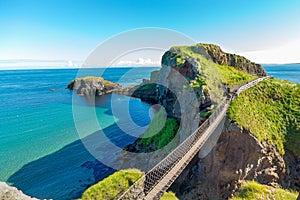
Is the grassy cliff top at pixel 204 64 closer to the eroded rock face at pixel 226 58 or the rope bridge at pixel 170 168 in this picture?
the eroded rock face at pixel 226 58

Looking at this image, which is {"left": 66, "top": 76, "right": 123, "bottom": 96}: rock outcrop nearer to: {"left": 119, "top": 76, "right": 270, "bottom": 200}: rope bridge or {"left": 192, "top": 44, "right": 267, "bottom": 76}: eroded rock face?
{"left": 192, "top": 44, "right": 267, "bottom": 76}: eroded rock face

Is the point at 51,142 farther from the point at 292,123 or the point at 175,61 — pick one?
the point at 292,123

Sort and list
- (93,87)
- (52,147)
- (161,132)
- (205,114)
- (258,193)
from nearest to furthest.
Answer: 1. (258,193)
2. (205,114)
3. (161,132)
4. (52,147)
5. (93,87)

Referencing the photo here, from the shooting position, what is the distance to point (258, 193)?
439 inches

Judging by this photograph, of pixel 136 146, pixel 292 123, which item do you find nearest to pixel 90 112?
pixel 136 146

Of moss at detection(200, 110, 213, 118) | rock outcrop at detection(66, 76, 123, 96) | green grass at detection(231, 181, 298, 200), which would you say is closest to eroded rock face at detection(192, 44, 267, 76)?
moss at detection(200, 110, 213, 118)

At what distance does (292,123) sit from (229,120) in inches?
253

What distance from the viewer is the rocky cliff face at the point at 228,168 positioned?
11.7 metres

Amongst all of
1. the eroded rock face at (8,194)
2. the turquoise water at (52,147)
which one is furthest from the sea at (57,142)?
the eroded rock face at (8,194)

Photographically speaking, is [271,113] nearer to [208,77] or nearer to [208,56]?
[208,77]

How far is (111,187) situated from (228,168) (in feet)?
26.9

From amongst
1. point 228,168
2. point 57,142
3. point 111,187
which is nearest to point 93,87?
point 57,142

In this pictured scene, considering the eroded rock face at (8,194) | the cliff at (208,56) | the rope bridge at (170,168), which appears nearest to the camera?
the eroded rock face at (8,194)

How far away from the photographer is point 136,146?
781 inches
